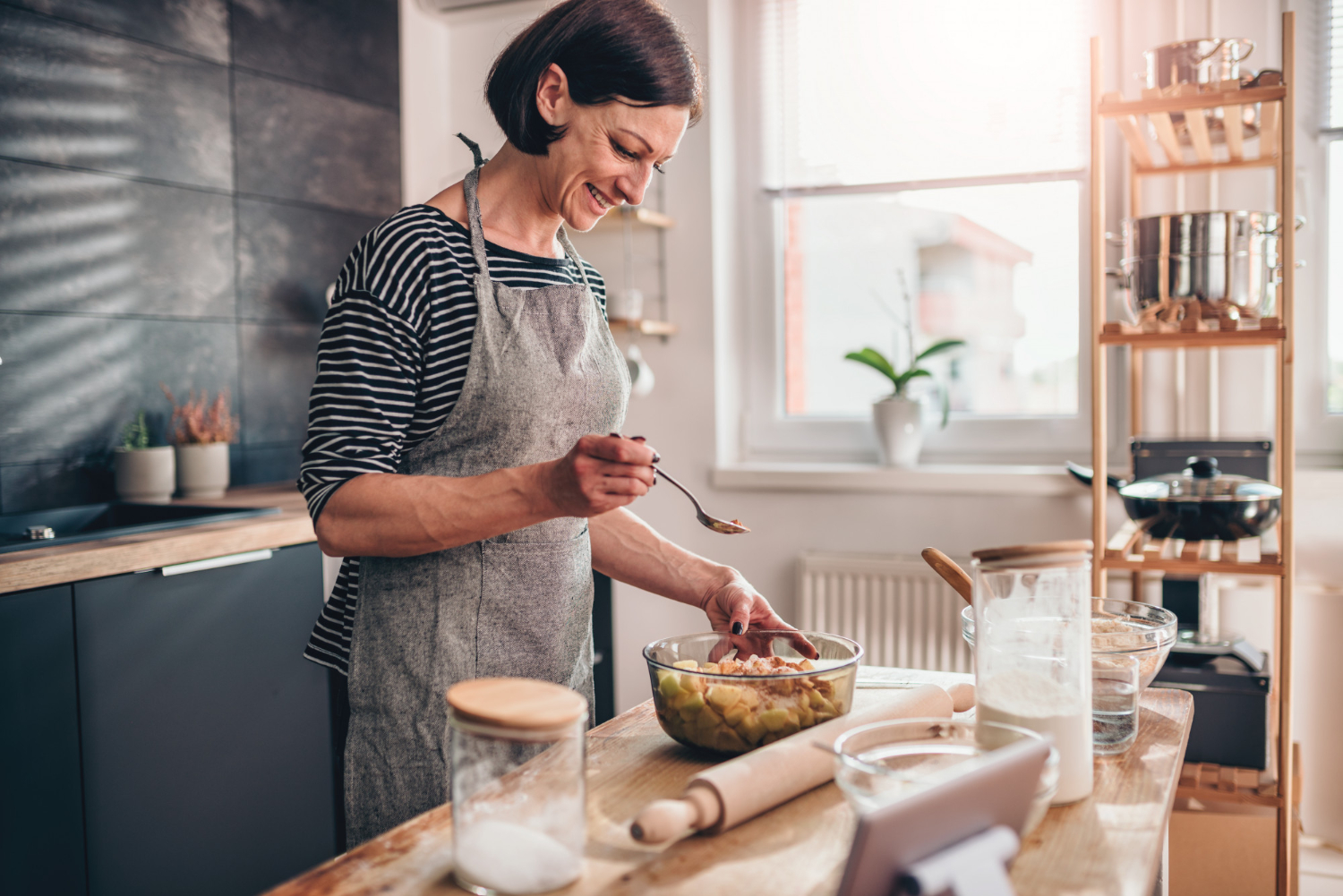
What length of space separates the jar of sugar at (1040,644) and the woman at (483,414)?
0.36m

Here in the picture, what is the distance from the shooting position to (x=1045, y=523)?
2.56 metres

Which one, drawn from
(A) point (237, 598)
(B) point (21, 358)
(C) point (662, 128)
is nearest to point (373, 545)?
(C) point (662, 128)

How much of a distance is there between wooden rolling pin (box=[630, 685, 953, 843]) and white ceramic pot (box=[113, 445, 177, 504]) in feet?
6.29

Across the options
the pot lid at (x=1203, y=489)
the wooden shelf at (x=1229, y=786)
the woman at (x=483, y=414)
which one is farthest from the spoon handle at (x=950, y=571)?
the wooden shelf at (x=1229, y=786)

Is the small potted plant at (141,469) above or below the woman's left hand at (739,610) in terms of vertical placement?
above

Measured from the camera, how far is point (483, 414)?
121 cm

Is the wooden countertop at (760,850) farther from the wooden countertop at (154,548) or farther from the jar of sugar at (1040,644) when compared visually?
the wooden countertop at (154,548)

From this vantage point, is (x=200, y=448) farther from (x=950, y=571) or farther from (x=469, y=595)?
(x=950, y=571)

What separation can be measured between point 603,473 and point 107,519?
185 cm

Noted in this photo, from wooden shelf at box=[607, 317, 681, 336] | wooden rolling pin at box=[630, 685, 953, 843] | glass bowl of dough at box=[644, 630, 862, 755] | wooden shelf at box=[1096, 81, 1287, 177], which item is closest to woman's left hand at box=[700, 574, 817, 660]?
glass bowl of dough at box=[644, 630, 862, 755]

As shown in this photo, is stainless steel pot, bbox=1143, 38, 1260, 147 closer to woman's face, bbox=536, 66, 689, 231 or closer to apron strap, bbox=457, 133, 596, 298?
woman's face, bbox=536, 66, 689, 231

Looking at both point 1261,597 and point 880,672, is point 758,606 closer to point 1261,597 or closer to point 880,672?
point 880,672

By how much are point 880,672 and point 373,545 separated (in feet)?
2.09

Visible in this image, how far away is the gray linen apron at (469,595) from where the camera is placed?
1196 mm
